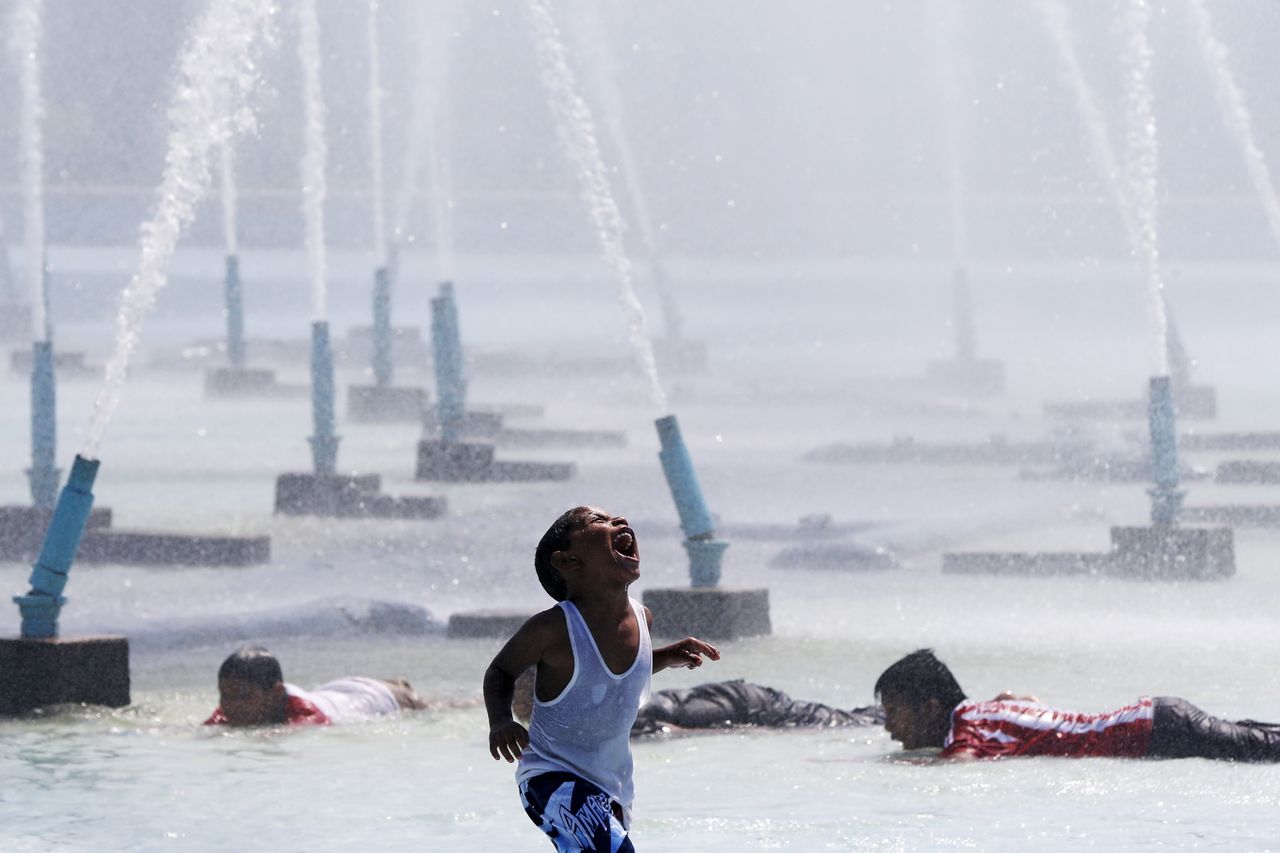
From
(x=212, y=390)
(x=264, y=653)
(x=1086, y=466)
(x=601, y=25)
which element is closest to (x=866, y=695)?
(x=264, y=653)

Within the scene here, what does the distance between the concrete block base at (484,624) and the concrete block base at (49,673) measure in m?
Result: 2.38

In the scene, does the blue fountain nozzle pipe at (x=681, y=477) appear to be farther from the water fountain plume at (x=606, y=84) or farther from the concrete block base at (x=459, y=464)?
the water fountain plume at (x=606, y=84)

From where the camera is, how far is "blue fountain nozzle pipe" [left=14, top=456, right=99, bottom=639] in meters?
7.69

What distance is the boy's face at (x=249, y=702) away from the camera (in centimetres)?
743

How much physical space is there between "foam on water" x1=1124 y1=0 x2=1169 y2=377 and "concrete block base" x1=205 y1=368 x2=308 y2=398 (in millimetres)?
12970

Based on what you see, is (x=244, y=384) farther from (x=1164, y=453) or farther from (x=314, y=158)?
(x=1164, y=453)

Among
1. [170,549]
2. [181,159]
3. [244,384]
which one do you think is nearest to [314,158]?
[170,549]

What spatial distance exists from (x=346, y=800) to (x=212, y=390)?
19227 mm

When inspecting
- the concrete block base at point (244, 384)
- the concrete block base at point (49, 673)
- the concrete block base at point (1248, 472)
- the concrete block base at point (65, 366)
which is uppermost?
the concrete block base at point (65, 366)

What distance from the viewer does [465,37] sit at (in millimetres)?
70750

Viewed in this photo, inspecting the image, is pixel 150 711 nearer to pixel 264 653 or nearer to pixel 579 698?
pixel 264 653

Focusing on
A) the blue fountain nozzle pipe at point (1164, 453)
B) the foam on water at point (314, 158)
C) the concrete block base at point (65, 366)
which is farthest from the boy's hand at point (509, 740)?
the concrete block base at point (65, 366)

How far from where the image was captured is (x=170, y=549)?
12344mm

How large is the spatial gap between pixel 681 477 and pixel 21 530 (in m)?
4.61
